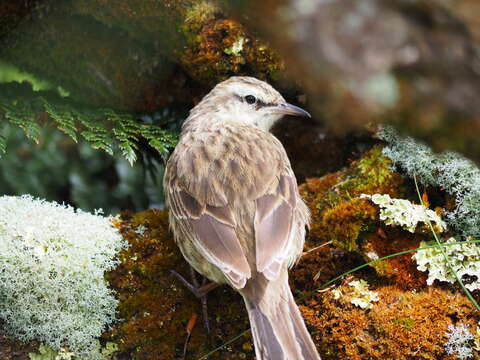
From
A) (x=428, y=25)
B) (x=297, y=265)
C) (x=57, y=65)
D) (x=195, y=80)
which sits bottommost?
(x=297, y=265)

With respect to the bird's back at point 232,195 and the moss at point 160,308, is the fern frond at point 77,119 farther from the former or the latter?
the moss at point 160,308

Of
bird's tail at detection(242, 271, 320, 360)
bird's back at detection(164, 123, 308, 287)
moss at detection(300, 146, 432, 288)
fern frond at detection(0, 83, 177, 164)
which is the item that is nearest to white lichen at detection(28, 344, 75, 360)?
bird's back at detection(164, 123, 308, 287)

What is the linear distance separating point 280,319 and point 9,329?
1.73m

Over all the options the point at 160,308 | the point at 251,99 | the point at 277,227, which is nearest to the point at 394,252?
the point at 277,227

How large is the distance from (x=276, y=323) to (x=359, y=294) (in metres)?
0.68

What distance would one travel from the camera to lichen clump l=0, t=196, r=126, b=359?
13.0 ft

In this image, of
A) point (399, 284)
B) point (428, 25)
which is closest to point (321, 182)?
point (399, 284)

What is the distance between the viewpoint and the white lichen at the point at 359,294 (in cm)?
403

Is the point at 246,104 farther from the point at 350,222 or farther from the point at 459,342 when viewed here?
the point at 459,342

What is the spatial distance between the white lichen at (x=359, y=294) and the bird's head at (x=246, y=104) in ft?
5.18

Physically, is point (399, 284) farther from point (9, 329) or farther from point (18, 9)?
point (18, 9)

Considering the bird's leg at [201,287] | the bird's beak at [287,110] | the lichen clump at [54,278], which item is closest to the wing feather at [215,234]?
the bird's leg at [201,287]

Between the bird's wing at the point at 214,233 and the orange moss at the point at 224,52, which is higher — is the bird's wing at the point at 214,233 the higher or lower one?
the lower one

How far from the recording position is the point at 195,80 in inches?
231
